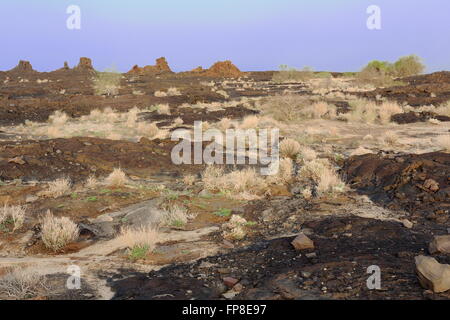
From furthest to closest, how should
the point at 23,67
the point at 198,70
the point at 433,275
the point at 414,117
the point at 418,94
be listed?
the point at 198,70 < the point at 23,67 < the point at 418,94 < the point at 414,117 < the point at 433,275

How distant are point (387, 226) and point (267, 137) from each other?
33.1 feet

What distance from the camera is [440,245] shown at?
507 centimetres

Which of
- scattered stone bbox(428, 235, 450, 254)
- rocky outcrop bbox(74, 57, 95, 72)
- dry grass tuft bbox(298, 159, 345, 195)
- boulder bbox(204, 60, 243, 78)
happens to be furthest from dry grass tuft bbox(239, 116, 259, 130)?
rocky outcrop bbox(74, 57, 95, 72)

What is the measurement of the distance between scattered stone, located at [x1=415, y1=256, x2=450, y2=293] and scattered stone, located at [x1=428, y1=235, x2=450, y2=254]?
114 centimetres

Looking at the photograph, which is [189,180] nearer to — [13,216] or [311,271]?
[13,216]

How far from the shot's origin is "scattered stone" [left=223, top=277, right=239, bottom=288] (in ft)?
16.1

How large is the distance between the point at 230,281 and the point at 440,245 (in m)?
2.58

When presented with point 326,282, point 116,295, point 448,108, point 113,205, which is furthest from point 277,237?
point 448,108

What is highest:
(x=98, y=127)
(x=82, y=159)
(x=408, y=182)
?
(x=98, y=127)

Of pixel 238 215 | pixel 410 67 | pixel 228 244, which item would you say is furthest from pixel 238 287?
pixel 410 67

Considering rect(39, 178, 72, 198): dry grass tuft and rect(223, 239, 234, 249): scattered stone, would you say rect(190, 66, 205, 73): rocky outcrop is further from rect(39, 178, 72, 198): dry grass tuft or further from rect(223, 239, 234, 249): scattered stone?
rect(223, 239, 234, 249): scattered stone

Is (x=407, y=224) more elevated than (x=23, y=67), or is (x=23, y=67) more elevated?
(x=23, y=67)

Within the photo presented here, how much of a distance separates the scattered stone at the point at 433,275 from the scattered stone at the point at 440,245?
1143 millimetres

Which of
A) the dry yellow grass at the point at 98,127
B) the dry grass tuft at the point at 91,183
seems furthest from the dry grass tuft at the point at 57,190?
the dry yellow grass at the point at 98,127
